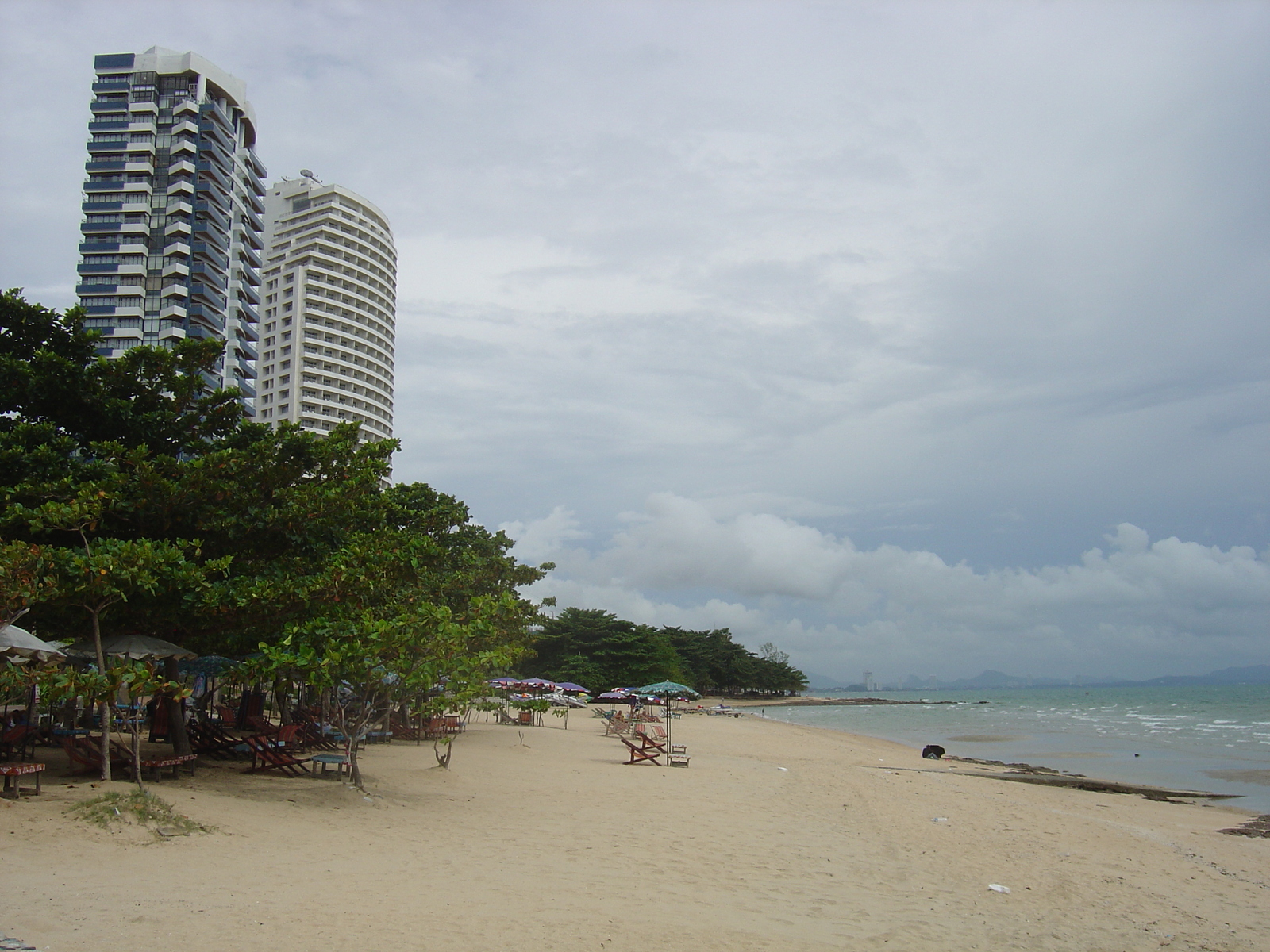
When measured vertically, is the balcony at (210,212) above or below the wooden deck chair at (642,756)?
above

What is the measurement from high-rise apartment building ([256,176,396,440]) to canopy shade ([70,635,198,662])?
79279 millimetres

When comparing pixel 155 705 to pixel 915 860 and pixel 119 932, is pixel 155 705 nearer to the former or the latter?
pixel 119 932

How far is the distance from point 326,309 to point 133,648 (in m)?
90.3

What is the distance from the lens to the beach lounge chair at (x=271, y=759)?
41.7ft

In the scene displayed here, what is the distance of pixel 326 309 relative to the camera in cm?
9388

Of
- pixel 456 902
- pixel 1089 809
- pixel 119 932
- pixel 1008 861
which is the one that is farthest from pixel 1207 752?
pixel 119 932

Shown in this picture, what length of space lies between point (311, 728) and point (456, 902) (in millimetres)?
12023

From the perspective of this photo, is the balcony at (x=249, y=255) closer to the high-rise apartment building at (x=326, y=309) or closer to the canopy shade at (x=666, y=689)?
the high-rise apartment building at (x=326, y=309)

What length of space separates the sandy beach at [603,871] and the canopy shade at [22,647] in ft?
5.22

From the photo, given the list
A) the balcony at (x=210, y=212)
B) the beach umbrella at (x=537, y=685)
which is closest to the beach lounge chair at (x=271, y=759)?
the beach umbrella at (x=537, y=685)

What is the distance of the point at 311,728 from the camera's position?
1750cm

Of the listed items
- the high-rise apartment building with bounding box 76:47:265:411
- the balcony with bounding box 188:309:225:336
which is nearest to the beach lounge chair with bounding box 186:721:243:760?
the high-rise apartment building with bounding box 76:47:265:411

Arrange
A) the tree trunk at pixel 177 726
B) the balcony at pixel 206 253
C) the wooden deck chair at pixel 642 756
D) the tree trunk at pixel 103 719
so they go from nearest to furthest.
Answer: the tree trunk at pixel 103 719 → the tree trunk at pixel 177 726 → the wooden deck chair at pixel 642 756 → the balcony at pixel 206 253

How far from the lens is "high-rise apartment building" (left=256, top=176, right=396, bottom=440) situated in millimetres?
90188
